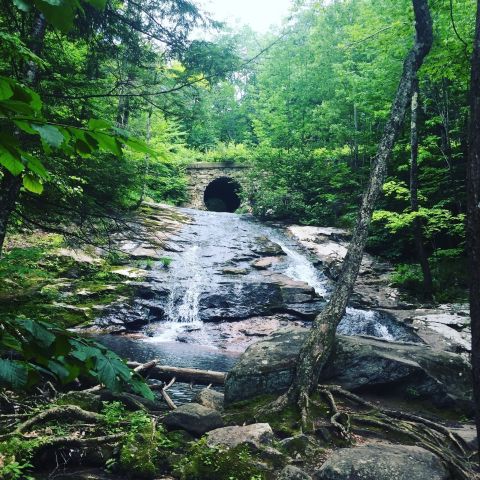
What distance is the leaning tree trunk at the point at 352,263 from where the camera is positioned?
6.00 meters

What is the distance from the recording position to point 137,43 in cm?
796

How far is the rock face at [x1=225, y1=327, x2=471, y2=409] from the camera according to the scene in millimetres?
6406

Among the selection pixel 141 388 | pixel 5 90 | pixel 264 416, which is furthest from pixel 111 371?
pixel 264 416

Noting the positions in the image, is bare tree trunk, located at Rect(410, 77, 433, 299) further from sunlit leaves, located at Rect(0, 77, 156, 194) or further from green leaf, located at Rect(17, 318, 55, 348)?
green leaf, located at Rect(17, 318, 55, 348)

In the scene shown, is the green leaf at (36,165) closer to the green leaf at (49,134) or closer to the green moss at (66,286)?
the green leaf at (49,134)

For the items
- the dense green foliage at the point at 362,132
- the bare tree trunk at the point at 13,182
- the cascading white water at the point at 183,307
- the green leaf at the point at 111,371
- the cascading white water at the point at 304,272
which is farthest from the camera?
the cascading white water at the point at 304,272

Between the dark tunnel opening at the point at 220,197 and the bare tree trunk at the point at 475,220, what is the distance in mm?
29537

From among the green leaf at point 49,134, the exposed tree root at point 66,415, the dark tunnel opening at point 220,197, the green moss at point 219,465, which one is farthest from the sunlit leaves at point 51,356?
the dark tunnel opening at point 220,197

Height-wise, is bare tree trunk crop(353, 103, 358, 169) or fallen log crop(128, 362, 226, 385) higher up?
bare tree trunk crop(353, 103, 358, 169)

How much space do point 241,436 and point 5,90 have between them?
183 inches

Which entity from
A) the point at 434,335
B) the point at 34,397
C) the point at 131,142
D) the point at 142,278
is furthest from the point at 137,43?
the point at 434,335

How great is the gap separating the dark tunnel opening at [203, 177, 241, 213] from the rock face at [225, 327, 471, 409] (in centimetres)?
2639

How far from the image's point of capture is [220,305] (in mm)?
14344

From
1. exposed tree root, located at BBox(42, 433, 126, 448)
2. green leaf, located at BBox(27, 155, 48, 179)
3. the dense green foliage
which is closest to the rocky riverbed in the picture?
exposed tree root, located at BBox(42, 433, 126, 448)
